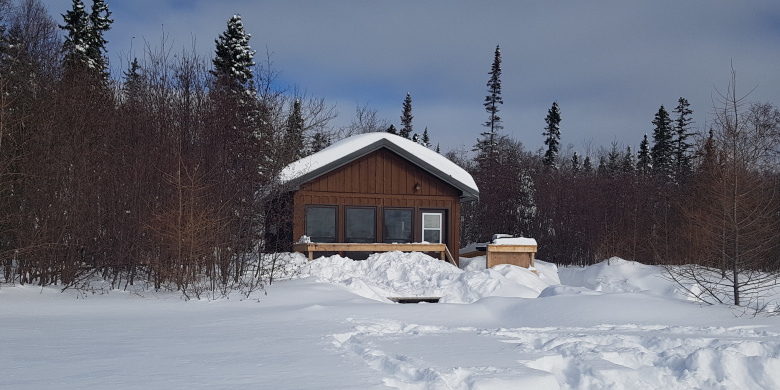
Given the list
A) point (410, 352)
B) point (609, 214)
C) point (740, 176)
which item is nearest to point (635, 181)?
point (609, 214)

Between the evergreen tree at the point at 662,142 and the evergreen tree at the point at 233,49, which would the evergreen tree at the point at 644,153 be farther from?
the evergreen tree at the point at 233,49

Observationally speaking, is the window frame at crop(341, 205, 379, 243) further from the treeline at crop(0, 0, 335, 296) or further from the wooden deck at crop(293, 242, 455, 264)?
the treeline at crop(0, 0, 335, 296)

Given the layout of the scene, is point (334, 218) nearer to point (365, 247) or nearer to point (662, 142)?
point (365, 247)

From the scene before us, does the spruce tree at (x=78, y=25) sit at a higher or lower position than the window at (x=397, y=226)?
higher

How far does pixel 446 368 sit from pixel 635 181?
107 ft

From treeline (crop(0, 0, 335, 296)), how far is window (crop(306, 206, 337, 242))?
2.83 metres

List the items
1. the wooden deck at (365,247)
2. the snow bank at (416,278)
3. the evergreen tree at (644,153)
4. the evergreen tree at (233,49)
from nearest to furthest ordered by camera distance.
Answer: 1. the snow bank at (416,278)
2. the wooden deck at (365,247)
3. the evergreen tree at (233,49)
4. the evergreen tree at (644,153)

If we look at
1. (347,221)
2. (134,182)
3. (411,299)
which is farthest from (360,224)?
(134,182)

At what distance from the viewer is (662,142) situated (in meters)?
48.8

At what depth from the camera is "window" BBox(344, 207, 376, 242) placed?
19219mm

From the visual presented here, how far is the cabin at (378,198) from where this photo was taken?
18.6 metres

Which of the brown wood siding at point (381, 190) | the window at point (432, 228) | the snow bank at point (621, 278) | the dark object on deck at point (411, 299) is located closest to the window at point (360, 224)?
the brown wood siding at point (381, 190)

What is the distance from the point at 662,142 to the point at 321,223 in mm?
38990

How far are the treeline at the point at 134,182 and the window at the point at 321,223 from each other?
111 inches
